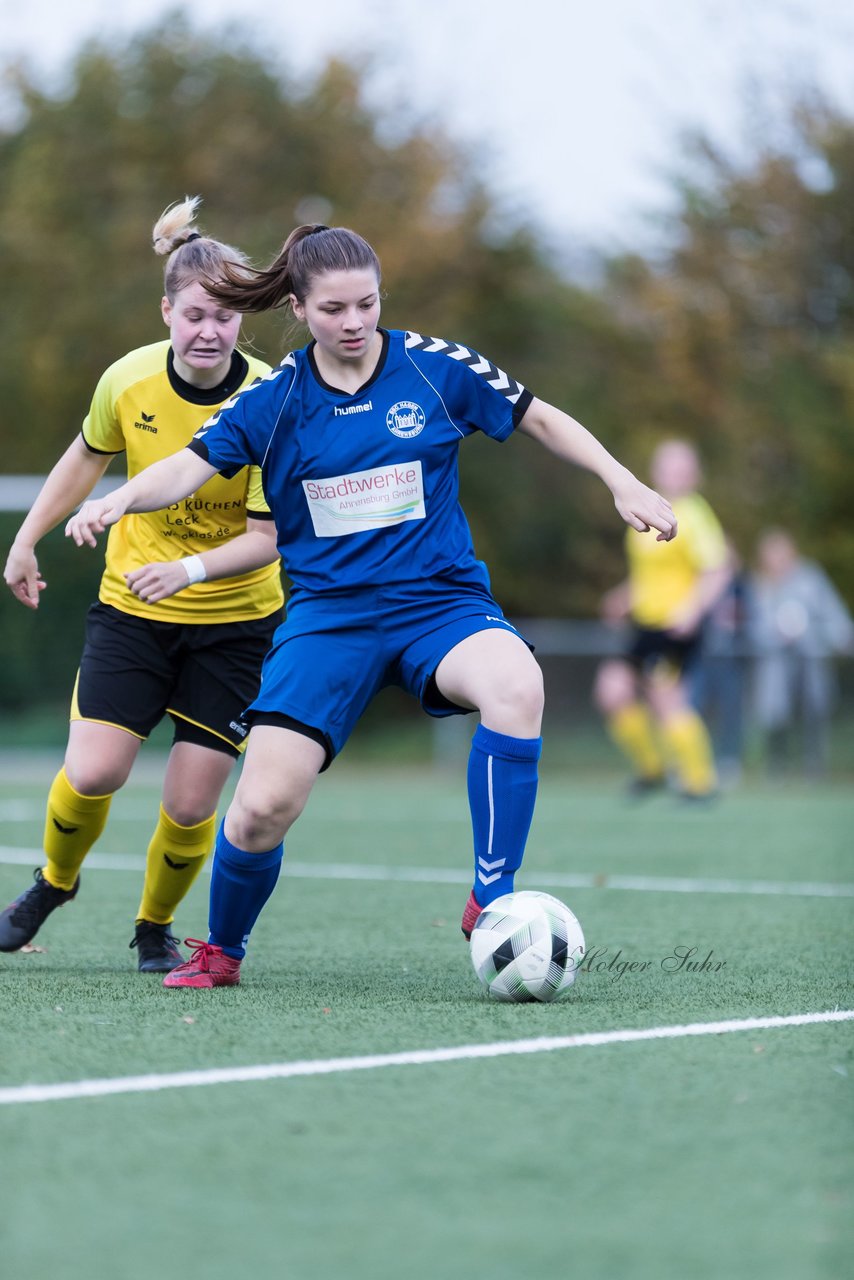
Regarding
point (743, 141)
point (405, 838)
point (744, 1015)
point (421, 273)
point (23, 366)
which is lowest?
point (405, 838)

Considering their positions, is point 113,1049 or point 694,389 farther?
point 694,389

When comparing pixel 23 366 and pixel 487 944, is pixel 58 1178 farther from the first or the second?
pixel 23 366

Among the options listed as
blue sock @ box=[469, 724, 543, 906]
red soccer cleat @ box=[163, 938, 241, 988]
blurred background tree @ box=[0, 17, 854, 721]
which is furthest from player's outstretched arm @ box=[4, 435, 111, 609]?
blurred background tree @ box=[0, 17, 854, 721]

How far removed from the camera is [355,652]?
441 cm

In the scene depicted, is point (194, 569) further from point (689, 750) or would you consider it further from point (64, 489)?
point (689, 750)

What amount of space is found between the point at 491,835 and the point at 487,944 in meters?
0.29

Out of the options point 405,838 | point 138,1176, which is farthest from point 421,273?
point 138,1176

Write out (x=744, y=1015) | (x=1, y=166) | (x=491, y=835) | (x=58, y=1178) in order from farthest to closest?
1. (x=1, y=166)
2. (x=491, y=835)
3. (x=744, y=1015)
4. (x=58, y=1178)

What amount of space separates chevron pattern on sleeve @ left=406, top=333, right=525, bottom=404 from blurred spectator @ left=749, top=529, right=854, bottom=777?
11.7 m

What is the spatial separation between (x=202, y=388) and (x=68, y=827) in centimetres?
126

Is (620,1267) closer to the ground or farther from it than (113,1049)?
farther from it

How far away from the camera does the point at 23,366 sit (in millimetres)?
22422

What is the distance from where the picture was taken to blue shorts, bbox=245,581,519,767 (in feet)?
14.3

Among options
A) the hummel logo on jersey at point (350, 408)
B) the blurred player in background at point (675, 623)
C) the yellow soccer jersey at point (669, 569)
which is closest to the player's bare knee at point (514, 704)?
the hummel logo on jersey at point (350, 408)
